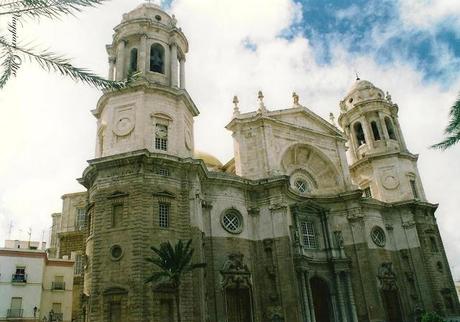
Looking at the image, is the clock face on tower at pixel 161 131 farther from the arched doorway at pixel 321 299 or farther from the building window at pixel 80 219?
the building window at pixel 80 219

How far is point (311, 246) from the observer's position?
32.8m

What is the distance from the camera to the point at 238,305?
27281mm

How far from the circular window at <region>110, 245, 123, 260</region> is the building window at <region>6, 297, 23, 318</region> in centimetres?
1365

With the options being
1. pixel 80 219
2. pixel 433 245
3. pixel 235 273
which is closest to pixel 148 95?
pixel 235 273

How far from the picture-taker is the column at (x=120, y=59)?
2950cm

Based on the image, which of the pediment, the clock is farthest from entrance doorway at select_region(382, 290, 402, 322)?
the clock

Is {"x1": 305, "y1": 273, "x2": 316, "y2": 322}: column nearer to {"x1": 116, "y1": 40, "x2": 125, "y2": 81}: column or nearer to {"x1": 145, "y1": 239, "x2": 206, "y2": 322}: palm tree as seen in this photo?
{"x1": 145, "y1": 239, "x2": 206, "y2": 322}: palm tree

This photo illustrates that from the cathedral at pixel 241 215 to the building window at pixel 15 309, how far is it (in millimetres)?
4434

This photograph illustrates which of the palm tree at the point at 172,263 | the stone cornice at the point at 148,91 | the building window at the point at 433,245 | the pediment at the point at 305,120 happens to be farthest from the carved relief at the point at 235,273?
the building window at the point at 433,245

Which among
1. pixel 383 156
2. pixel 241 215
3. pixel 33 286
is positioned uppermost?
pixel 383 156

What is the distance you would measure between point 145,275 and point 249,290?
8249mm

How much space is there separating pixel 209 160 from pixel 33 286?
1898 cm

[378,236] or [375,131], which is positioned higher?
[375,131]

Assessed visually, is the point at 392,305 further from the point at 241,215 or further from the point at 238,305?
the point at 241,215
